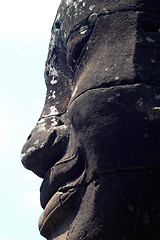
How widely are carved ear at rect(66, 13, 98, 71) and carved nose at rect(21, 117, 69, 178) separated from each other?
1.50 feet

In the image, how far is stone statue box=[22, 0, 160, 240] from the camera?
7.72 feet

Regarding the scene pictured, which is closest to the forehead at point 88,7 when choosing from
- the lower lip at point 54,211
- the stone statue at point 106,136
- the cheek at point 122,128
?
the stone statue at point 106,136

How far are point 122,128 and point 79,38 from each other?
82 cm

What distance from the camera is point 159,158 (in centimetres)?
239

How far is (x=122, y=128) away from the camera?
7.99 ft

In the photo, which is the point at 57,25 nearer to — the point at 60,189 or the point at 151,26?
the point at 151,26

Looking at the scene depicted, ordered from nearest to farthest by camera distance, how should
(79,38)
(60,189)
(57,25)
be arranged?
(60,189) → (79,38) → (57,25)

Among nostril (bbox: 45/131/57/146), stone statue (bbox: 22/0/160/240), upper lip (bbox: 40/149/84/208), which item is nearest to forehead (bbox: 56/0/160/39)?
stone statue (bbox: 22/0/160/240)

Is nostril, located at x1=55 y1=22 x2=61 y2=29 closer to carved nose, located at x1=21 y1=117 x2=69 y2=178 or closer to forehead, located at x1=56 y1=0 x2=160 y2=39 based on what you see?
forehead, located at x1=56 y1=0 x2=160 y2=39

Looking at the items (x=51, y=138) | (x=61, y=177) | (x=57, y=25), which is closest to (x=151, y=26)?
(x=57, y=25)

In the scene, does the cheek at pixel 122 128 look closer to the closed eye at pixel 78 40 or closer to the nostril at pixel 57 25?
the closed eye at pixel 78 40

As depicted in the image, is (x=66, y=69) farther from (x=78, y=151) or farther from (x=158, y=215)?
(x=158, y=215)

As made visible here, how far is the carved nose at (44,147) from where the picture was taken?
2.99 m

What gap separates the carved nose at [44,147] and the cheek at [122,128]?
0.45 meters
